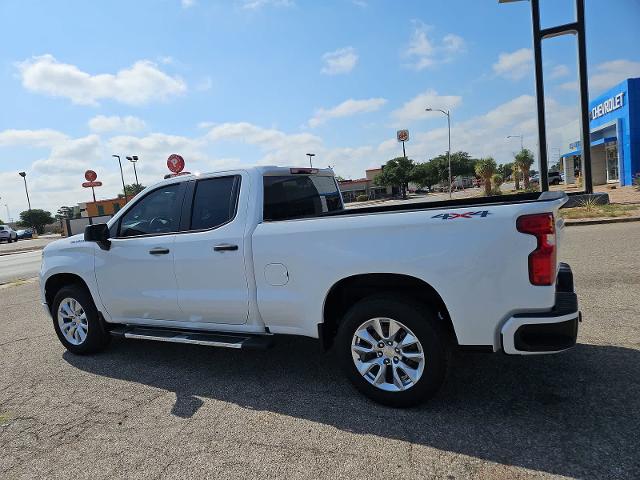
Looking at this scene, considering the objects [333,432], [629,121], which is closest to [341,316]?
[333,432]

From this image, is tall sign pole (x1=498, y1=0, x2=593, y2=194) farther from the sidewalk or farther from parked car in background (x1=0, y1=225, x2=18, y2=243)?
parked car in background (x1=0, y1=225, x2=18, y2=243)

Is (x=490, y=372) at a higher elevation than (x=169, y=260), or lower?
lower

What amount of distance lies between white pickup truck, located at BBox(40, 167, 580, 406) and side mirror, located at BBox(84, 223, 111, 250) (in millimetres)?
18

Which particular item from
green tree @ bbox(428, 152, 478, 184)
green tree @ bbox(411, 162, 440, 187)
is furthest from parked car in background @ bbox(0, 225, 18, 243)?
green tree @ bbox(428, 152, 478, 184)

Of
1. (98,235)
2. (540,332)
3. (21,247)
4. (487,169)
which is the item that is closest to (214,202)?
(98,235)

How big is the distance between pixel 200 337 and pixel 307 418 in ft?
4.39

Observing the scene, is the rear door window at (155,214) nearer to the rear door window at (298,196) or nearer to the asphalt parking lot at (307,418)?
the rear door window at (298,196)

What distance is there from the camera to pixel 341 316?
3963 millimetres

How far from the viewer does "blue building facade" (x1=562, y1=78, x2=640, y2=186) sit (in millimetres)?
30391

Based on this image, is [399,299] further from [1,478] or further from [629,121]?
[629,121]

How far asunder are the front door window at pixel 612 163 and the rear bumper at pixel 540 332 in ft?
128

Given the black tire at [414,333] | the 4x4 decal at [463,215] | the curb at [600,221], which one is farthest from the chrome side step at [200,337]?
the curb at [600,221]

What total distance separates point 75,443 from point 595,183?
43.7m

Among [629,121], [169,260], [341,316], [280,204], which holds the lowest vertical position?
[341,316]
